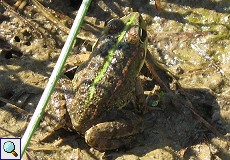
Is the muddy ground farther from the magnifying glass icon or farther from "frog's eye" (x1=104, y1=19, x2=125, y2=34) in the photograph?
"frog's eye" (x1=104, y1=19, x2=125, y2=34)

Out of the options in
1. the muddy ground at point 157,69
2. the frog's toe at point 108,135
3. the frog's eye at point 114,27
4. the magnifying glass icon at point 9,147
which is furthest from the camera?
the frog's eye at point 114,27

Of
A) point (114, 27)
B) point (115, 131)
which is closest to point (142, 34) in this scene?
point (114, 27)

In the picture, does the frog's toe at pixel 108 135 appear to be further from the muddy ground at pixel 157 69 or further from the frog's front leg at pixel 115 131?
the muddy ground at pixel 157 69

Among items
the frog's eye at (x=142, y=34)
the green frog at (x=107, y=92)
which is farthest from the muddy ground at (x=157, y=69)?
the frog's eye at (x=142, y=34)

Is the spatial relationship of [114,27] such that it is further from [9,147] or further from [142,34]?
[9,147]

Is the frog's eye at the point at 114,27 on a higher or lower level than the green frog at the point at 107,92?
higher

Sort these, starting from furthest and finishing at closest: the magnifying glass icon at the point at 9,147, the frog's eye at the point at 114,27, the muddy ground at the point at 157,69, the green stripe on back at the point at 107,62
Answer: the frog's eye at the point at 114,27 < the muddy ground at the point at 157,69 < the green stripe on back at the point at 107,62 < the magnifying glass icon at the point at 9,147

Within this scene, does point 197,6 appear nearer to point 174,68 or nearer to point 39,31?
point 174,68
